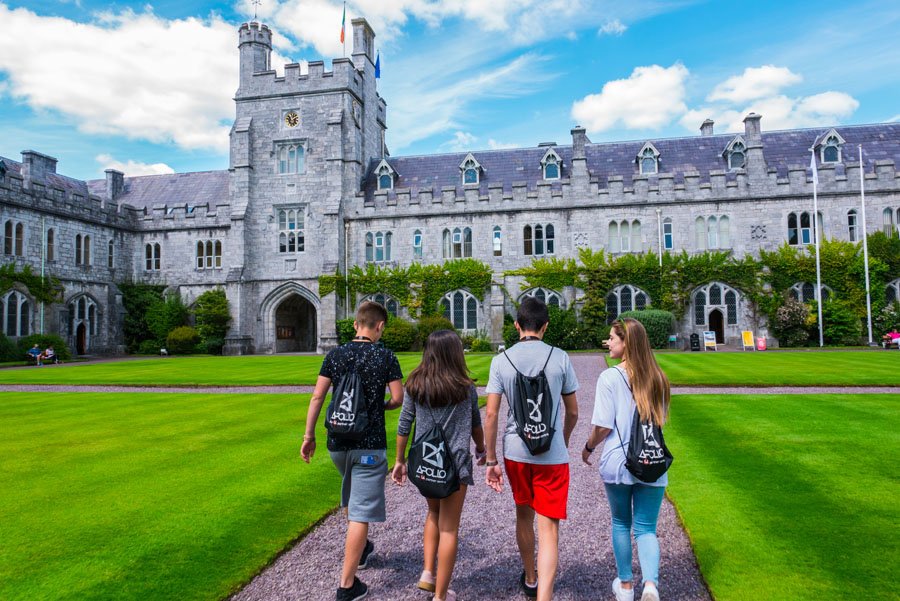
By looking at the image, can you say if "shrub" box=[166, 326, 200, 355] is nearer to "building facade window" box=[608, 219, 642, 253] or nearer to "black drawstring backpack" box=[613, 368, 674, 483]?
"building facade window" box=[608, 219, 642, 253]

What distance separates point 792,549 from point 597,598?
1710 millimetres

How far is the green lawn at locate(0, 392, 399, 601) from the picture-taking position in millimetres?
4203

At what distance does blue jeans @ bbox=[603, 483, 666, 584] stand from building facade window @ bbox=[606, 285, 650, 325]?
87.0ft

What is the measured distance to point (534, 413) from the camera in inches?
151

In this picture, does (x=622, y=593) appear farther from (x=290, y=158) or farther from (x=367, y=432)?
(x=290, y=158)

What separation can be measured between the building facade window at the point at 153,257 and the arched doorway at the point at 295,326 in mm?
8136

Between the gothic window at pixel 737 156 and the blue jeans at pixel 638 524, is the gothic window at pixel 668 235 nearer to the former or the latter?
the gothic window at pixel 737 156

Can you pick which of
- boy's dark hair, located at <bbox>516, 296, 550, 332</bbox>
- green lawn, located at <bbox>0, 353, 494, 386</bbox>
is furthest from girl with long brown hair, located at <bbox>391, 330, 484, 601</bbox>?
green lawn, located at <bbox>0, 353, 494, 386</bbox>

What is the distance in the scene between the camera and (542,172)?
106 ft

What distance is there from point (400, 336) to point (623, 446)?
2455 centimetres

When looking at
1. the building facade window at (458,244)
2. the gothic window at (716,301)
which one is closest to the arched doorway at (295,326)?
the building facade window at (458,244)

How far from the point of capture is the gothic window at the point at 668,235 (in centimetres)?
2975

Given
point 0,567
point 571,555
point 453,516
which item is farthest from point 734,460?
point 0,567

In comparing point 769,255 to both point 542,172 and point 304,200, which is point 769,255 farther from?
point 304,200
